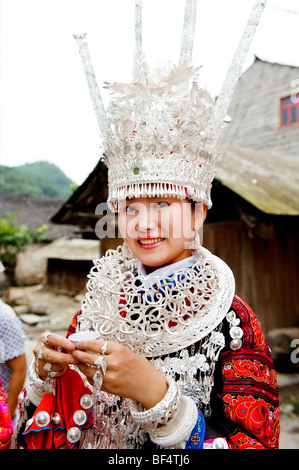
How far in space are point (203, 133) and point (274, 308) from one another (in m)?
5.13

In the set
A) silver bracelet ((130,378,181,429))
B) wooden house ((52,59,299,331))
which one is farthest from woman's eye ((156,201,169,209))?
wooden house ((52,59,299,331))

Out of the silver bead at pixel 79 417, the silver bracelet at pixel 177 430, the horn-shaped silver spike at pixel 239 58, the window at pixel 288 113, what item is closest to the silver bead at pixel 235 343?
the silver bracelet at pixel 177 430

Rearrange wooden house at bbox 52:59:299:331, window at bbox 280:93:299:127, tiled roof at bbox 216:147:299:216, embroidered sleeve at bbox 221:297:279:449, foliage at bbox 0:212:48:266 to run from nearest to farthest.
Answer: embroidered sleeve at bbox 221:297:279:449
wooden house at bbox 52:59:299:331
tiled roof at bbox 216:147:299:216
window at bbox 280:93:299:127
foliage at bbox 0:212:48:266

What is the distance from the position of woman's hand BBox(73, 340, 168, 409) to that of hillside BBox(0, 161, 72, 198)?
109 ft

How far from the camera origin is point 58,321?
36.1ft

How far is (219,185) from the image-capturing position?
3.99m

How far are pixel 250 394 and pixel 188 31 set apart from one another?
135 centimetres

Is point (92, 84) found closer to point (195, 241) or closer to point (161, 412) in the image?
point (195, 241)

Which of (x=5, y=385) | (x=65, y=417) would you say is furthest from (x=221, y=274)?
(x=5, y=385)

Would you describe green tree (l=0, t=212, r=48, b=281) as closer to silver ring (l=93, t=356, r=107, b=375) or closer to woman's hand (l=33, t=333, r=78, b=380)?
woman's hand (l=33, t=333, r=78, b=380)

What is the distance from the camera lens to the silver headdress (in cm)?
125

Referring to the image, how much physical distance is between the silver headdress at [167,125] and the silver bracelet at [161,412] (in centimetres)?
66

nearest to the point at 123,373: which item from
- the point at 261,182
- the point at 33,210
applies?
the point at 261,182
